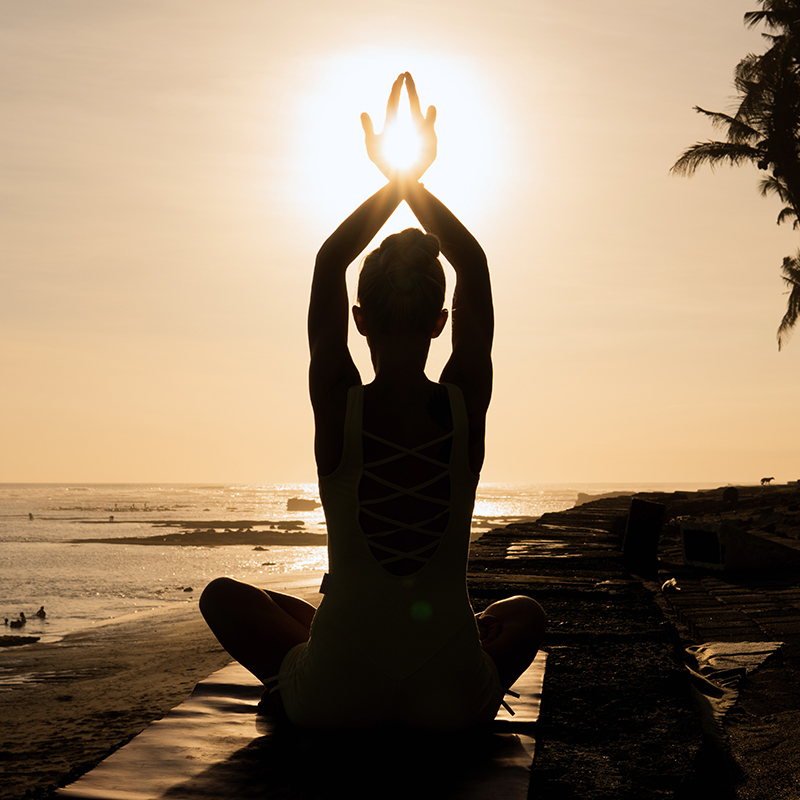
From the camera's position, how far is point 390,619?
1930mm

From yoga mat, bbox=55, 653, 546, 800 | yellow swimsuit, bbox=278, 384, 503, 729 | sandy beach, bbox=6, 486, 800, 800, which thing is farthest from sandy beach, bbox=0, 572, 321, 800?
yellow swimsuit, bbox=278, 384, 503, 729

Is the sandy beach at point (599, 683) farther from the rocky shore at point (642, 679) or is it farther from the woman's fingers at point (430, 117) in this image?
the woman's fingers at point (430, 117)

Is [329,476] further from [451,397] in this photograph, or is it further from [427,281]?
[427,281]

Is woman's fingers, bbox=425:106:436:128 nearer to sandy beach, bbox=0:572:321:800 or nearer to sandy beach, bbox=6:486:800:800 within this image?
sandy beach, bbox=6:486:800:800

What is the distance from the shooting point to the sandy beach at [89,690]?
4.08 meters

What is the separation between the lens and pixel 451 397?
6.64 feet

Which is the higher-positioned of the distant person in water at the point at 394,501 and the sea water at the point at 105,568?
the distant person in water at the point at 394,501

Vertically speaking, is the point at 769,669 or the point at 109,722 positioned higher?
the point at 769,669

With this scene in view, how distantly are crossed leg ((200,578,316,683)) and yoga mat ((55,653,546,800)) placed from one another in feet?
0.57

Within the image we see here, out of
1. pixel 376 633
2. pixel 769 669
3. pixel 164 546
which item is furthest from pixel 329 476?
pixel 164 546

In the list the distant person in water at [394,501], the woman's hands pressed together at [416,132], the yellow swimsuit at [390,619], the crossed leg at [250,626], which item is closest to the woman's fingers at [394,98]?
the woman's hands pressed together at [416,132]

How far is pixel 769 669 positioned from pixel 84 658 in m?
8.78

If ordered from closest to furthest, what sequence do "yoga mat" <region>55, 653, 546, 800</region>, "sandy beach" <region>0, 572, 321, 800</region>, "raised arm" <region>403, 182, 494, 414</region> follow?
"yoga mat" <region>55, 653, 546, 800</region> → "raised arm" <region>403, 182, 494, 414</region> → "sandy beach" <region>0, 572, 321, 800</region>

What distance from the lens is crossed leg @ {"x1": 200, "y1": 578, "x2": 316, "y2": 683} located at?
2.23m
